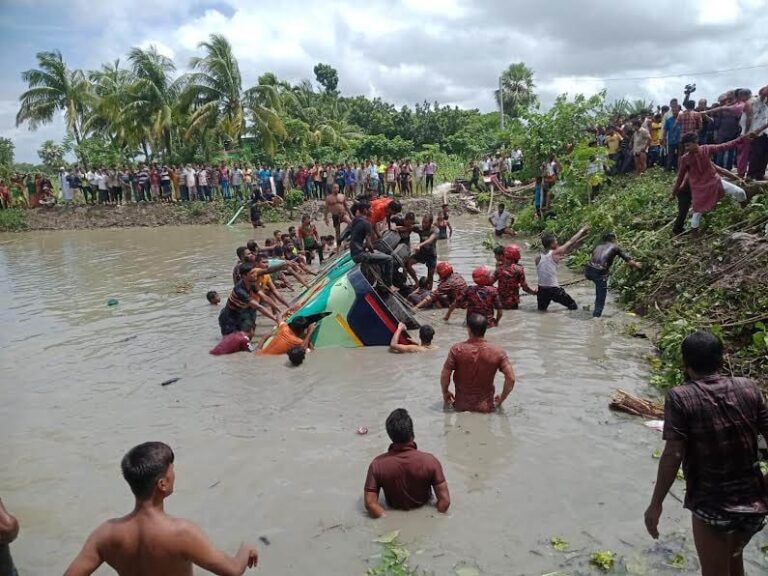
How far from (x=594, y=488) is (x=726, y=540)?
1728 millimetres

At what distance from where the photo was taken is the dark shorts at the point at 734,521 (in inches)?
113

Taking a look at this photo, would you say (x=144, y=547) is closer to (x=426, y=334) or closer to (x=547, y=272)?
(x=426, y=334)

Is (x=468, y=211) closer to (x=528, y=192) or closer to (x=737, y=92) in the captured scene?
(x=528, y=192)

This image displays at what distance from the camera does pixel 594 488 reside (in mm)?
4621

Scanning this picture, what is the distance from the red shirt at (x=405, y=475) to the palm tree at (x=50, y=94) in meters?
32.1

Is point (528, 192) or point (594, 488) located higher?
point (528, 192)

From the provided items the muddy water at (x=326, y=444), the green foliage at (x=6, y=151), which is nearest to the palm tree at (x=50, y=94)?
the green foliage at (x=6, y=151)

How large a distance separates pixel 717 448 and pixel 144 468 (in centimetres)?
268

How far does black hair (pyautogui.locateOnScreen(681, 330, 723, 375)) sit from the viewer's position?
2.82 m

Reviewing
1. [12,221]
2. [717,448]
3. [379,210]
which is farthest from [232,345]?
[12,221]

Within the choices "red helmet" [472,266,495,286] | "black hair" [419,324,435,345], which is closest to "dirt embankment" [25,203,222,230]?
"red helmet" [472,266,495,286]

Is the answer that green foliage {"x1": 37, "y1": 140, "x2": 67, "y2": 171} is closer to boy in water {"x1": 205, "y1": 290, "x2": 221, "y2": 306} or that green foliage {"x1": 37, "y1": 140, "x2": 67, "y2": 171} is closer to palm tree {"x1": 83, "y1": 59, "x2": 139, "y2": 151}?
palm tree {"x1": 83, "y1": 59, "x2": 139, "y2": 151}

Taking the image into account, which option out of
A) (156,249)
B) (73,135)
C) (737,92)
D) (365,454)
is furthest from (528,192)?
(73,135)

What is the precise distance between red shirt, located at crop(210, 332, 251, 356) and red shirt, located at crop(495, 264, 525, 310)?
414cm
